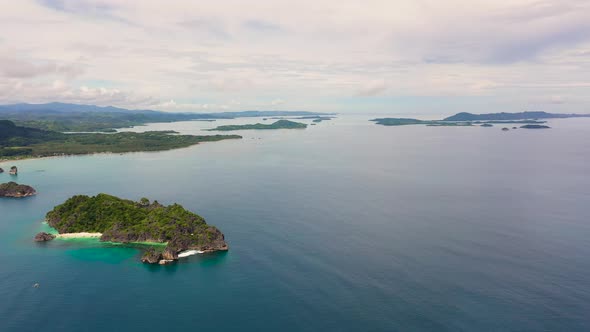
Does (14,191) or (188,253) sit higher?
(14,191)

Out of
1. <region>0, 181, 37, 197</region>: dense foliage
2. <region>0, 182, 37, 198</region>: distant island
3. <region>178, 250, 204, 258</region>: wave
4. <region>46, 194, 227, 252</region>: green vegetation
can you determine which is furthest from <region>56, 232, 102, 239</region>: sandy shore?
<region>0, 181, 37, 197</region>: dense foliage

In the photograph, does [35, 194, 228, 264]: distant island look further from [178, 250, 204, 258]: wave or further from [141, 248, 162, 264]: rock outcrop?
[178, 250, 204, 258]: wave

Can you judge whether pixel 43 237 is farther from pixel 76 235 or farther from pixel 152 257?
pixel 152 257

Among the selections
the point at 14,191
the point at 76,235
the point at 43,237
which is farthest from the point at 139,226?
the point at 14,191

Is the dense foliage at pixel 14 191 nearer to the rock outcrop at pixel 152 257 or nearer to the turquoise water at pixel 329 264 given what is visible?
the turquoise water at pixel 329 264

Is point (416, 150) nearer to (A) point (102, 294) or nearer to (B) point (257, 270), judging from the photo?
(B) point (257, 270)

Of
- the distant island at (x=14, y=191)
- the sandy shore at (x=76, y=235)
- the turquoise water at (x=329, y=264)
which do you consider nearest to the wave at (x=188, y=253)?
the turquoise water at (x=329, y=264)

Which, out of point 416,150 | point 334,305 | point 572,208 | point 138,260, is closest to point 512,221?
point 572,208
